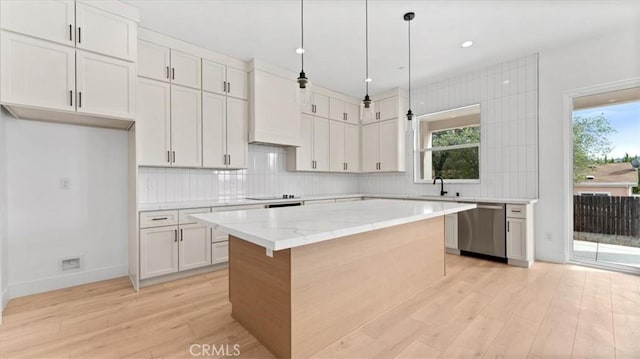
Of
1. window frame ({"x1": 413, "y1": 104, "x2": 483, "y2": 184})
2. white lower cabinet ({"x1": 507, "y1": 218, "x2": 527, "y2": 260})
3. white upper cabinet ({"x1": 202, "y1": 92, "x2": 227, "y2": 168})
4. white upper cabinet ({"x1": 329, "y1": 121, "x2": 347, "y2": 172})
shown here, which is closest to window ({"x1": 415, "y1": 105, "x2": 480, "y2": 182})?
window frame ({"x1": 413, "y1": 104, "x2": 483, "y2": 184})

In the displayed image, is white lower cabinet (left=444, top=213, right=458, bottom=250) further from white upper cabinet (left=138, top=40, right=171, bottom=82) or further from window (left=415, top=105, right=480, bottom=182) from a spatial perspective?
white upper cabinet (left=138, top=40, right=171, bottom=82)

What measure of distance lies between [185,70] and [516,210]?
4.50 m

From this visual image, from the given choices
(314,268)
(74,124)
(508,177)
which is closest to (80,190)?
(74,124)

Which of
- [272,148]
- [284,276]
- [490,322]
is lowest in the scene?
[490,322]

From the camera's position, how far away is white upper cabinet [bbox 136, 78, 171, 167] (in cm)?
306

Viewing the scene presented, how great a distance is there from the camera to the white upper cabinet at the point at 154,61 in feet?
10.0

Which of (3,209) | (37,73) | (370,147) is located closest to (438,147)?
(370,147)

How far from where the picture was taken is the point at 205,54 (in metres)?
3.51

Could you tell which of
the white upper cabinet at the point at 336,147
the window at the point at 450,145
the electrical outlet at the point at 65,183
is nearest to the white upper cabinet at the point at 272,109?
the white upper cabinet at the point at 336,147

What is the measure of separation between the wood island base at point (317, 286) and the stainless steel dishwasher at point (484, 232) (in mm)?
1894

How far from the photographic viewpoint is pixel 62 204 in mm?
2895

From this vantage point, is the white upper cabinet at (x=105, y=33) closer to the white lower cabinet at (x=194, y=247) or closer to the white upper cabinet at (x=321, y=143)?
the white lower cabinet at (x=194, y=247)

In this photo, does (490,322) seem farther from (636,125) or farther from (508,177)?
(636,125)

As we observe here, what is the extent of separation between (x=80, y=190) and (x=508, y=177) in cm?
540
